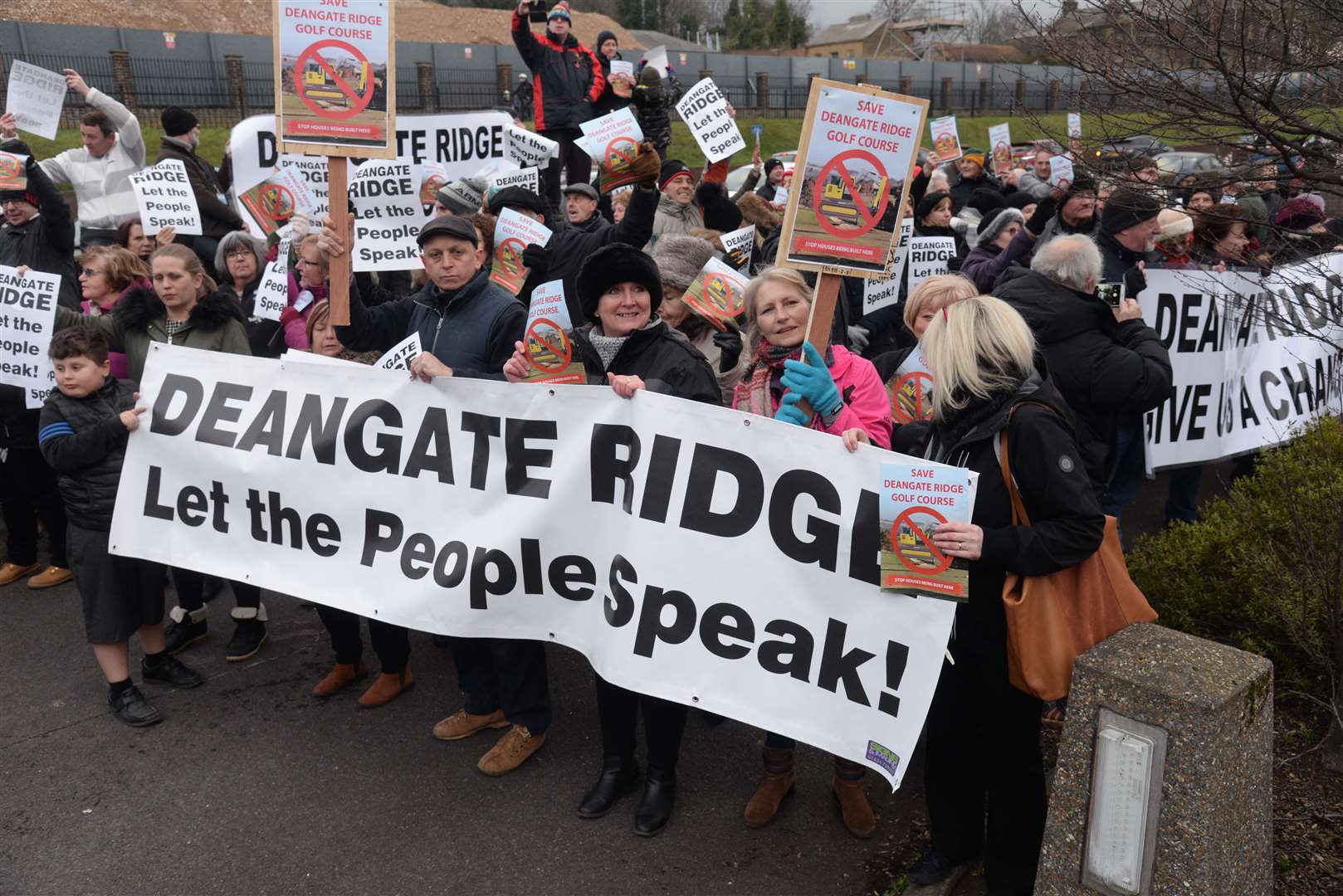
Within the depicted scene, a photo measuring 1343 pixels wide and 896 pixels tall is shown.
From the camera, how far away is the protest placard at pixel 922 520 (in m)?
2.84

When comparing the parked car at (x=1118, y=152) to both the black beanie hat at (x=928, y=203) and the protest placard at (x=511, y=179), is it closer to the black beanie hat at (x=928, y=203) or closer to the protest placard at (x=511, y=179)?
the black beanie hat at (x=928, y=203)

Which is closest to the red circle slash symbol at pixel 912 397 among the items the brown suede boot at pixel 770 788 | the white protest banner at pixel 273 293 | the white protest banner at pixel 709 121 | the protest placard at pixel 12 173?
the brown suede boot at pixel 770 788

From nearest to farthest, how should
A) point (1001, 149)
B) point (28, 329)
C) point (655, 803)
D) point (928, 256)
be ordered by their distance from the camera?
point (655, 803)
point (28, 329)
point (928, 256)
point (1001, 149)

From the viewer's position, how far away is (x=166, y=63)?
38188mm

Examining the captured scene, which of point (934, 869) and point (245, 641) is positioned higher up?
point (934, 869)

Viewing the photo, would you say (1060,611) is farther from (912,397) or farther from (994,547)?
(912,397)

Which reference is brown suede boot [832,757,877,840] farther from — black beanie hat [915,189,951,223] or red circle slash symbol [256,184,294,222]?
red circle slash symbol [256,184,294,222]

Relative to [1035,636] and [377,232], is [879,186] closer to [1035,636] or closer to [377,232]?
[1035,636]

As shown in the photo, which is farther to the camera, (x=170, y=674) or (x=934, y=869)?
(x=170, y=674)

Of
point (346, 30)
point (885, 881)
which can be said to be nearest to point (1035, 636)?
point (885, 881)

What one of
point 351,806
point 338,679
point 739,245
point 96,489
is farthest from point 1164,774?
point 739,245

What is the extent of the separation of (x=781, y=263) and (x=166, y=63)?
42.3 meters

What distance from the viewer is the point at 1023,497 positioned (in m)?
2.95

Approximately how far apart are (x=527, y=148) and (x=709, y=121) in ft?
4.87
